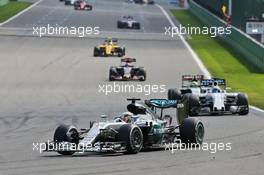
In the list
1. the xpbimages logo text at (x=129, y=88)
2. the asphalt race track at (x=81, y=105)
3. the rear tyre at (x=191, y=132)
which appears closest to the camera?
the asphalt race track at (x=81, y=105)

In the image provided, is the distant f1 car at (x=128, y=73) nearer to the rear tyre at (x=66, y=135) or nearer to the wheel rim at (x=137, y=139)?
the rear tyre at (x=66, y=135)

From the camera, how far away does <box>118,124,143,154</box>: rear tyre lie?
1519cm

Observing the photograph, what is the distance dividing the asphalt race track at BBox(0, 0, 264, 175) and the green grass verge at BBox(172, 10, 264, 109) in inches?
41.2

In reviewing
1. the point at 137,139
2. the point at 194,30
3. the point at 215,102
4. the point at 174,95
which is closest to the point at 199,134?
the point at 137,139

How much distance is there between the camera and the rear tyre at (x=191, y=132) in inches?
653

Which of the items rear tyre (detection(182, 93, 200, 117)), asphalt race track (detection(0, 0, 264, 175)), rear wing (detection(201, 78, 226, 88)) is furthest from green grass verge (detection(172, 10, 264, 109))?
rear tyre (detection(182, 93, 200, 117))

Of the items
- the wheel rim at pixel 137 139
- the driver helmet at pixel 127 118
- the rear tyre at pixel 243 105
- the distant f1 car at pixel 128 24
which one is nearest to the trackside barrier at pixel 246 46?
the distant f1 car at pixel 128 24

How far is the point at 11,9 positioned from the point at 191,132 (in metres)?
67.3

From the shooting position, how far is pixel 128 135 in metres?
15.2

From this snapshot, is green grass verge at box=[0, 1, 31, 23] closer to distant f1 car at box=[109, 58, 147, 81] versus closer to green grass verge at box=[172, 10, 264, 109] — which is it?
green grass verge at box=[172, 10, 264, 109]

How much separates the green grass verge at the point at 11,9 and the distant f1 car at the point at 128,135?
179 feet

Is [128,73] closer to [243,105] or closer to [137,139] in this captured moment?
[243,105]

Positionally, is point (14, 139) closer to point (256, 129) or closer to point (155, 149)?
point (155, 149)

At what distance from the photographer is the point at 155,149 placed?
1655cm
